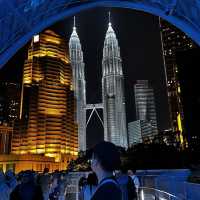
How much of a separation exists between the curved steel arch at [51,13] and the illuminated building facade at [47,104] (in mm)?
119787

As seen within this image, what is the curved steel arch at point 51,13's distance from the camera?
16656 mm

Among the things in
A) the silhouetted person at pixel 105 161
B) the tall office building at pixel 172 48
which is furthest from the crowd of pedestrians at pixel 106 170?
the tall office building at pixel 172 48

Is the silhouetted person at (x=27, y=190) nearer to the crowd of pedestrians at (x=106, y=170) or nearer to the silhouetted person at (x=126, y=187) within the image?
the crowd of pedestrians at (x=106, y=170)

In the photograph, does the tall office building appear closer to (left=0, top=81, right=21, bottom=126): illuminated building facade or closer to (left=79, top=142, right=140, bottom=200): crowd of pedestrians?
(left=0, top=81, right=21, bottom=126): illuminated building facade

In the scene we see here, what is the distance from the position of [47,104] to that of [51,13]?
419ft

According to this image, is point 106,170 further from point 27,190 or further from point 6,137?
point 6,137

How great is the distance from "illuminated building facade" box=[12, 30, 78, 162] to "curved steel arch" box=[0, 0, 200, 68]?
11979 centimetres

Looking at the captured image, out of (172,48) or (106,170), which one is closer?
(106,170)

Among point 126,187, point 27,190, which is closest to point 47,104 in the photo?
point 126,187

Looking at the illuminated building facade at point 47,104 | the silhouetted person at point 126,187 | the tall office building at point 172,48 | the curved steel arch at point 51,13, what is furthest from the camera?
the tall office building at point 172,48

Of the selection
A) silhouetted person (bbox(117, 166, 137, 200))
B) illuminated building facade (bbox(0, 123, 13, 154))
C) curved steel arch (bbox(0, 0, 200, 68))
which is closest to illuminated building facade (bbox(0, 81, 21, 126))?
illuminated building facade (bbox(0, 123, 13, 154))

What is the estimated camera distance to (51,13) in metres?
20.4

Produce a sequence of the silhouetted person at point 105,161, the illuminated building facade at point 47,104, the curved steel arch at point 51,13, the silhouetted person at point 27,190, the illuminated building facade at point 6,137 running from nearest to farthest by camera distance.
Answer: the silhouetted person at point 105,161
the silhouetted person at point 27,190
the curved steel arch at point 51,13
the illuminated building facade at point 47,104
the illuminated building facade at point 6,137

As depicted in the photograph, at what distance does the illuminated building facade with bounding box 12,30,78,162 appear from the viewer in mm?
137000
